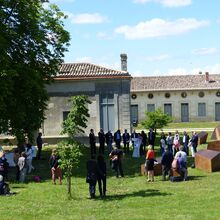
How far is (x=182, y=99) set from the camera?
195 ft

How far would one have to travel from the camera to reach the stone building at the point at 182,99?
5909cm

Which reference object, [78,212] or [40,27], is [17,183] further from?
[40,27]

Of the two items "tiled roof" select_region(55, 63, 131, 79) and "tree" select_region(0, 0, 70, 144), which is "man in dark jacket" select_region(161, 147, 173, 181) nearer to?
"tree" select_region(0, 0, 70, 144)

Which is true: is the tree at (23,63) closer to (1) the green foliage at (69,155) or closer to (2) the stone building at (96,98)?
(1) the green foliage at (69,155)

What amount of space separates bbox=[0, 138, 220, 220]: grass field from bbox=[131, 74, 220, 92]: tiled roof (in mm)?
39350

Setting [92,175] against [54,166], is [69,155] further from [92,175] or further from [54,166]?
[54,166]

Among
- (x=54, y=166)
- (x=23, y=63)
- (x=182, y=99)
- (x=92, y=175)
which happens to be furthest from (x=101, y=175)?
(x=182, y=99)

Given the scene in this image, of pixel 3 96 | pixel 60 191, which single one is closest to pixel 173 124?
pixel 3 96

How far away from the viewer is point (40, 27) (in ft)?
88.4

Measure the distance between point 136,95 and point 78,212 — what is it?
46.6 m

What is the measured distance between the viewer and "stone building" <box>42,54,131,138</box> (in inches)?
1437

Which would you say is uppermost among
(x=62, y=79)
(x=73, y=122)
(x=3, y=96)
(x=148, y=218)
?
(x=62, y=79)

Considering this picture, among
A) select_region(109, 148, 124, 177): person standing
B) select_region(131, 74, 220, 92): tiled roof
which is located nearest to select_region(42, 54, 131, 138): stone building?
select_region(109, 148, 124, 177): person standing

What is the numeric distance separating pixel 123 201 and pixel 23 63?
1191 centimetres
